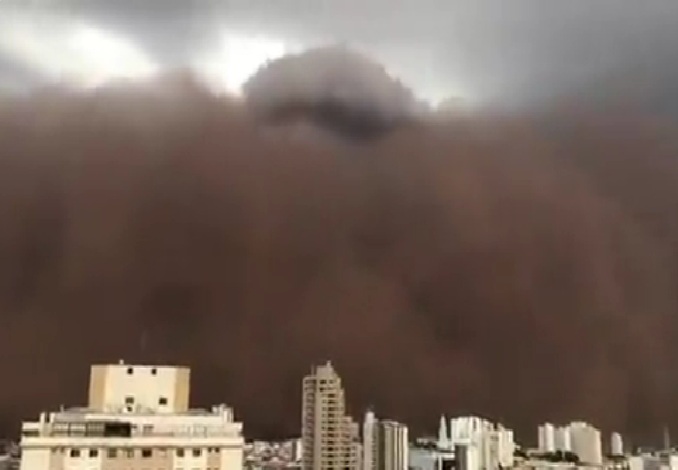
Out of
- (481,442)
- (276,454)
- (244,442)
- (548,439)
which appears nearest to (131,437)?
(244,442)

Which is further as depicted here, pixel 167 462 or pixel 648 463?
pixel 648 463

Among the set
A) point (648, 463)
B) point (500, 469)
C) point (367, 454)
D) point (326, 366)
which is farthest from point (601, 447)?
point (326, 366)

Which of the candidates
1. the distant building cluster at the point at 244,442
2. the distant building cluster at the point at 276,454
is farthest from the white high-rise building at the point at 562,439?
the distant building cluster at the point at 276,454

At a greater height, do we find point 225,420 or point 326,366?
point 326,366

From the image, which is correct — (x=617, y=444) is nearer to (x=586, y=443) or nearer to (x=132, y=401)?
(x=586, y=443)

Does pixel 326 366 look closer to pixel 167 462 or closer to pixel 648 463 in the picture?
pixel 648 463
